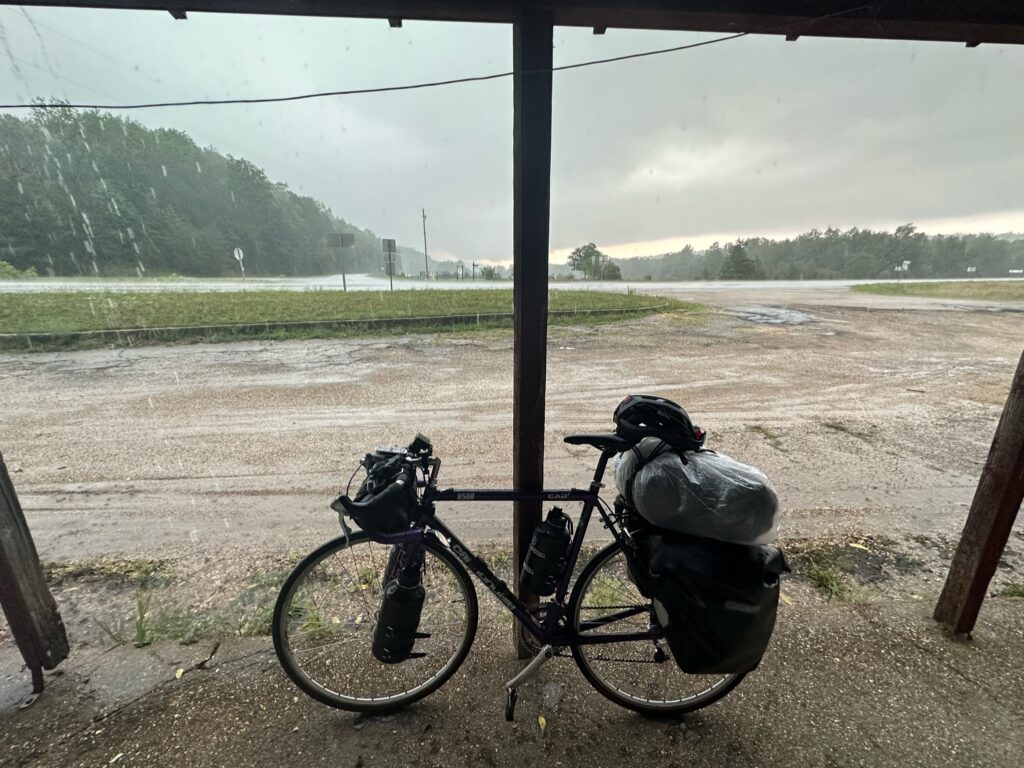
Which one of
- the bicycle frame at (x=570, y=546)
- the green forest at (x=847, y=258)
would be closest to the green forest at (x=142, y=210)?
the bicycle frame at (x=570, y=546)

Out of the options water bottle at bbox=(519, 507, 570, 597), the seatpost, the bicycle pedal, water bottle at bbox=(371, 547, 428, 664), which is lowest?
the bicycle pedal

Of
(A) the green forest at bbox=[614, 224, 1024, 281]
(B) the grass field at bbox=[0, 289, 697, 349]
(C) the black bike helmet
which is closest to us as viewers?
(C) the black bike helmet

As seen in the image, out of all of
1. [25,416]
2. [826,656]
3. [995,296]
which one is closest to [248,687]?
[826,656]

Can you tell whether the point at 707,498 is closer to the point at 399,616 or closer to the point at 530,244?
the point at 530,244

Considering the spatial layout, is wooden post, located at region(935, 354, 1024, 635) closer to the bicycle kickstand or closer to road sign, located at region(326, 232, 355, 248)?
the bicycle kickstand

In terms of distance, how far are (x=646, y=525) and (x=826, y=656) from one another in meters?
1.21

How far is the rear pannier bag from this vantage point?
1395 millimetres

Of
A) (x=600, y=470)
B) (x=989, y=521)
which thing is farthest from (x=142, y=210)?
(x=989, y=521)

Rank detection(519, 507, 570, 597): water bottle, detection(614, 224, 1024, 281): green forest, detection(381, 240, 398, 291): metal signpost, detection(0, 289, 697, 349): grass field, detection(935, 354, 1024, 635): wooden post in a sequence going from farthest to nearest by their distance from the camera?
detection(614, 224, 1024, 281): green forest < detection(0, 289, 697, 349): grass field < detection(381, 240, 398, 291): metal signpost < detection(935, 354, 1024, 635): wooden post < detection(519, 507, 570, 597): water bottle

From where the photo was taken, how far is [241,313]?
12602 mm

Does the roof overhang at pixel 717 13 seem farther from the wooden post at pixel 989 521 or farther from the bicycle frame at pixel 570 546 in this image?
the bicycle frame at pixel 570 546

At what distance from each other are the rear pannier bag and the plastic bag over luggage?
56 mm

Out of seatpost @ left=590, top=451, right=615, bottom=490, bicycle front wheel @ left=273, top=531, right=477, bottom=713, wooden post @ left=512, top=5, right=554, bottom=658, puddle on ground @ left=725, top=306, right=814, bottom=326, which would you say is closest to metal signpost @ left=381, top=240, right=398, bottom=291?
bicycle front wheel @ left=273, top=531, right=477, bottom=713

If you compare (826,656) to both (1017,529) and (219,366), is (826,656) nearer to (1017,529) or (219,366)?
(1017,529)
